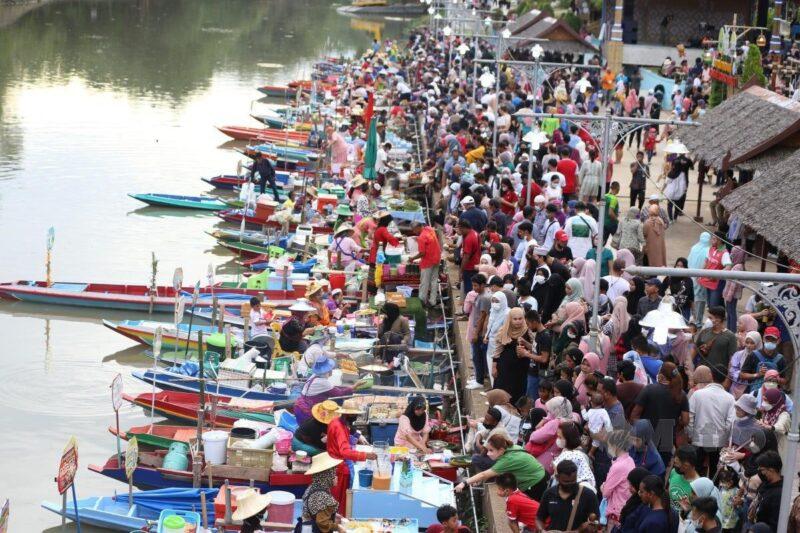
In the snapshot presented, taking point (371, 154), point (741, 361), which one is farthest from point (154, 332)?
point (741, 361)

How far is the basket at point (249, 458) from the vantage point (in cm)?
1262

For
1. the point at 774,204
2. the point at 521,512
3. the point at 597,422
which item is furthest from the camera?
the point at 774,204

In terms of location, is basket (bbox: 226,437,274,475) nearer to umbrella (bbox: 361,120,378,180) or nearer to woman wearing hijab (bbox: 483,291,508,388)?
woman wearing hijab (bbox: 483,291,508,388)

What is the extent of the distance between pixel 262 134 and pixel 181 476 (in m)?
23.3

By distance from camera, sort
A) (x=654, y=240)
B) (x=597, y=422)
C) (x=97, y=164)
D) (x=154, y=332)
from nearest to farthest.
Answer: (x=597, y=422) < (x=654, y=240) < (x=154, y=332) < (x=97, y=164)

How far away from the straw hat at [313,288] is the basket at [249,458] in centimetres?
453

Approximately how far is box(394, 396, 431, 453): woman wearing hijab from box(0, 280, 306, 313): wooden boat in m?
7.42

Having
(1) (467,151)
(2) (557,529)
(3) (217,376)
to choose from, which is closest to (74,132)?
(1) (467,151)

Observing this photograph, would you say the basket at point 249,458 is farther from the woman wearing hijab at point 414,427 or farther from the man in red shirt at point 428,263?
the man in red shirt at point 428,263

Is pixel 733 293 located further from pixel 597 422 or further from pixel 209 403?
pixel 209 403

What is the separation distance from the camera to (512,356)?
12.9m

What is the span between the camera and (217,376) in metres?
15.6

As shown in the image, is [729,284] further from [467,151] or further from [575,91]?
[575,91]

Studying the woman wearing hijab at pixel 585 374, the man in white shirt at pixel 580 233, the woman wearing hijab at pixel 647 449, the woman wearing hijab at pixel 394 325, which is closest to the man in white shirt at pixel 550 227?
the man in white shirt at pixel 580 233
